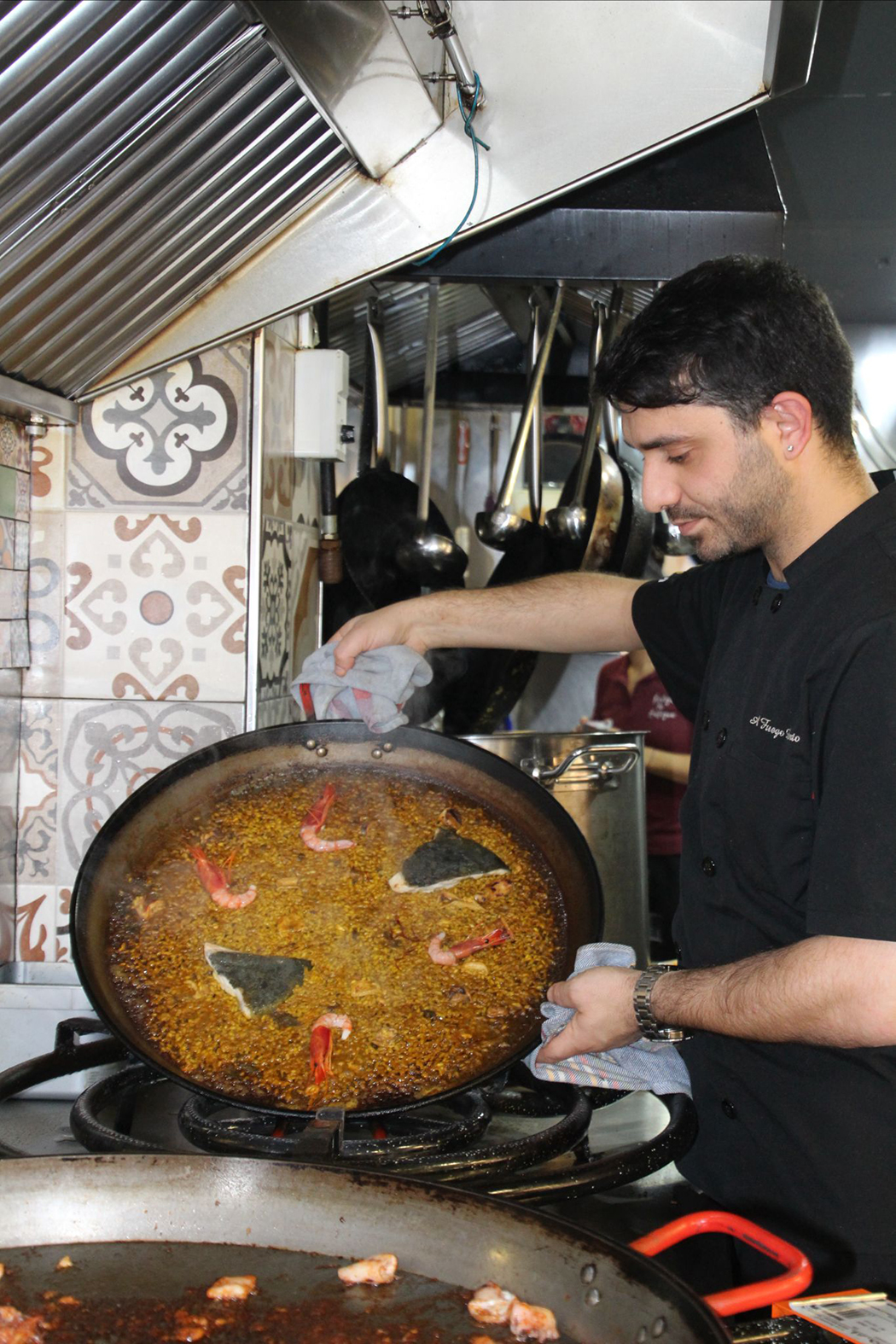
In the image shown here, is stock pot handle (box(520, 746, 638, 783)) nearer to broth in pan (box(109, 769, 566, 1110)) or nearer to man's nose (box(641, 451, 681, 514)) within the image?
broth in pan (box(109, 769, 566, 1110))

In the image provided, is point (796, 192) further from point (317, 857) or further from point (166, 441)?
point (317, 857)

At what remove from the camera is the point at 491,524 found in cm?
277

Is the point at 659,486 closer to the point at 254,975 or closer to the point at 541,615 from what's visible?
the point at 541,615

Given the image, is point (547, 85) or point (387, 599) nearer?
point (547, 85)

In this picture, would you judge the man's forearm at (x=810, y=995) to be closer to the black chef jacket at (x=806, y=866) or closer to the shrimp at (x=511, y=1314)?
the black chef jacket at (x=806, y=866)

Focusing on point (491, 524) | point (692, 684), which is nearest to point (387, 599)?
point (491, 524)

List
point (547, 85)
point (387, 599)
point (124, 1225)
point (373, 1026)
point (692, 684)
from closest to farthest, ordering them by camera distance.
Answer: point (124, 1225) < point (373, 1026) < point (547, 85) < point (692, 684) < point (387, 599)

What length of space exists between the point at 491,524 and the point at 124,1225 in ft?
6.28

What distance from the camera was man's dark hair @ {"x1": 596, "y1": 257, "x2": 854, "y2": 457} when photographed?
4.50ft

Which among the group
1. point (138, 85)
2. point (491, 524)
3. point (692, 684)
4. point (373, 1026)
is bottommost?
point (373, 1026)

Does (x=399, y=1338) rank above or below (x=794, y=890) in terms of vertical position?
below

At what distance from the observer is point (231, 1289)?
1023mm

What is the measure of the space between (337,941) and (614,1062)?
0.39m

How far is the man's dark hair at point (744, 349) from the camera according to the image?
1.37m
